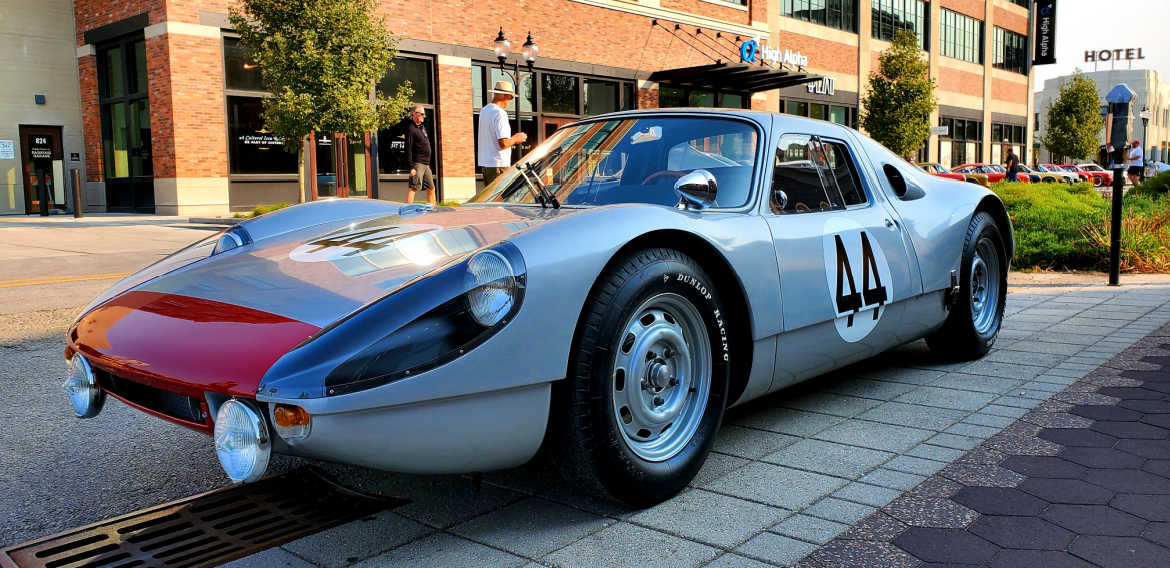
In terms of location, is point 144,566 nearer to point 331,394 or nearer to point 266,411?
point 266,411

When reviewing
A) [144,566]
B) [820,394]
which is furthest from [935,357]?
[144,566]

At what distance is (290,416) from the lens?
2.07 metres

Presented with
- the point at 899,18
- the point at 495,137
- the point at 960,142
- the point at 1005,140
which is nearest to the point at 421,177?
the point at 495,137

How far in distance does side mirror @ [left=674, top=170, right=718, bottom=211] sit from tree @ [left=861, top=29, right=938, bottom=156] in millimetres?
31853

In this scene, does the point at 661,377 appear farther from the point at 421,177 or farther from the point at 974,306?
the point at 421,177

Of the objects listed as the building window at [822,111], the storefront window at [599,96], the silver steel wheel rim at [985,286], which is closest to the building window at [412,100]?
the storefront window at [599,96]

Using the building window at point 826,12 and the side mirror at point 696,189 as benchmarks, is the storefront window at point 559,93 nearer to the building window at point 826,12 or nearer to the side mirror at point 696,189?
the building window at point 826,12

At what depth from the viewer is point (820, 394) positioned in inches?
162

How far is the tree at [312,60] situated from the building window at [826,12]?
20.3 meters

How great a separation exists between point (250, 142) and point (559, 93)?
29.4 feet

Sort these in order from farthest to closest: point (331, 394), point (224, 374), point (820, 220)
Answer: point (820, 220) → point (224, 374) → point (331, 394)

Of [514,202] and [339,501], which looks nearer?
[339,501]

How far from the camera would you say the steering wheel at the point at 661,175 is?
3395 mm

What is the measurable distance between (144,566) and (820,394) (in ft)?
9.54
